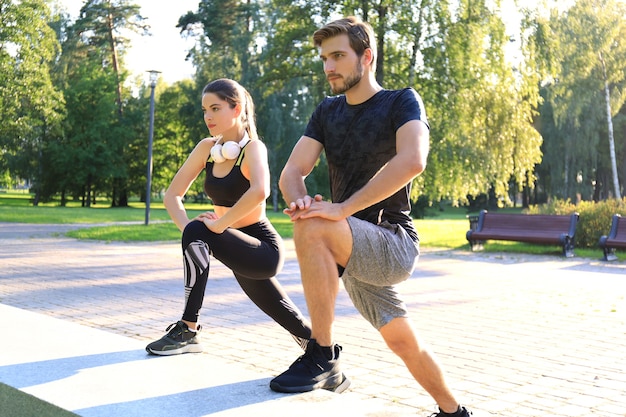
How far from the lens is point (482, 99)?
23.7 m

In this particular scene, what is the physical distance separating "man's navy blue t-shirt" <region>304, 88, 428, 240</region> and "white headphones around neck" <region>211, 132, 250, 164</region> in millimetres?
1085

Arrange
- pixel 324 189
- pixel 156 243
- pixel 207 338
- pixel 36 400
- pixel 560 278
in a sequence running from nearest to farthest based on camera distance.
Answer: pixel 36 400
pixel 207 338
pixel 560 278
pixel 156 243
pixel 324 189

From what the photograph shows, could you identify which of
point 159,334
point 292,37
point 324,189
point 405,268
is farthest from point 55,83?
point 405,268

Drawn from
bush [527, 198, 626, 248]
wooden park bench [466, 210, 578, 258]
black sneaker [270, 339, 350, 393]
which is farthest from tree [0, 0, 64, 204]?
black sneaker [270, 339, 350, 393]

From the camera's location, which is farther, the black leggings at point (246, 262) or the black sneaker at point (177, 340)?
the black sneaker at point (177, 340)

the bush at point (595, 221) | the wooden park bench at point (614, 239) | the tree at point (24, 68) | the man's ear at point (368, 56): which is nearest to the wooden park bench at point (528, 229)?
the wooden park bench at point (614, 239)

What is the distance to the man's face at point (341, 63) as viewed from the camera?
3.38m

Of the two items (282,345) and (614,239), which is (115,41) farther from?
(282,345)

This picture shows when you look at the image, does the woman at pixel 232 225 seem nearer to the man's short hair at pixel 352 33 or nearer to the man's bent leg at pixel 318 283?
the man's bent leg at pixel 318 283

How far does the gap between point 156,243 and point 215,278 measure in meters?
7.54

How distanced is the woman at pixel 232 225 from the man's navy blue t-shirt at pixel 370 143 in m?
0.89

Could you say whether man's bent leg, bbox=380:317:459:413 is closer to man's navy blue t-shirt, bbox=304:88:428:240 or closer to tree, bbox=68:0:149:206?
man's navy blue t-shirt, bbox=304:88:428:240

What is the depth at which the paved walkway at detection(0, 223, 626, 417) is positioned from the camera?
3.70 metres

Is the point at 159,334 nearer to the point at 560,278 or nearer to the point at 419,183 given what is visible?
the point at 560,278
